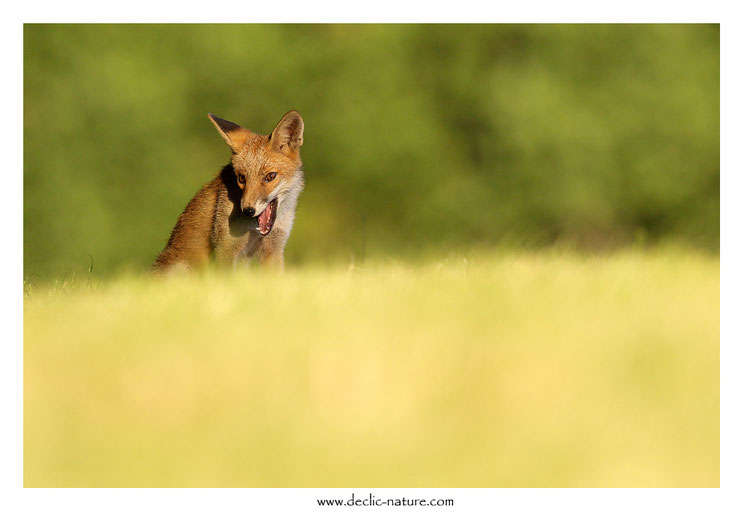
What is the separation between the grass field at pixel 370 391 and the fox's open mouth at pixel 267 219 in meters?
1.83

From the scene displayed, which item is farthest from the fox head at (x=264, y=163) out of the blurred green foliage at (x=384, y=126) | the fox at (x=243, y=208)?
the blurred green foliage at (x=384, y=126)

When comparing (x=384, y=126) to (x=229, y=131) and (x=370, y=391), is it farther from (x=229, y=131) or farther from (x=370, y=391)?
(x=370, y=391)

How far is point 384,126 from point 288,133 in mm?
9084

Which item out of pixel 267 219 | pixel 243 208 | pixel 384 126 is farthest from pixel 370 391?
pixel 384 126

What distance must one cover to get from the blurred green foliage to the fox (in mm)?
7393

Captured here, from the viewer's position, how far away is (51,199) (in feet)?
45.2

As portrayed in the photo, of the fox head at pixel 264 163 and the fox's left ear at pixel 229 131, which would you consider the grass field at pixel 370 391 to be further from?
the fox's left ear at pixel 229 131

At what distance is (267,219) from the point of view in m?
5.26

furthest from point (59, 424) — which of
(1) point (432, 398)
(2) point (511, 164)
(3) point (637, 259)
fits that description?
(2) point (511, 164)

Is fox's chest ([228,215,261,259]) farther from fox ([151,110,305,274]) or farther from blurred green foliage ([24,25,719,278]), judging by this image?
blurred green foliage ([24,25,719,278])

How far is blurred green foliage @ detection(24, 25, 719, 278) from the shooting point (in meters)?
13.2

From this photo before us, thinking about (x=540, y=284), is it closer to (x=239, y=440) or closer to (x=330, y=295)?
(x=330, y=295)

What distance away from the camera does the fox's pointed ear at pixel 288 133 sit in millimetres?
5191

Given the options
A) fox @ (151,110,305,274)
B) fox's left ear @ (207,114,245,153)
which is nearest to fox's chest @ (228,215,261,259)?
fox @ (151,110,305,274)
